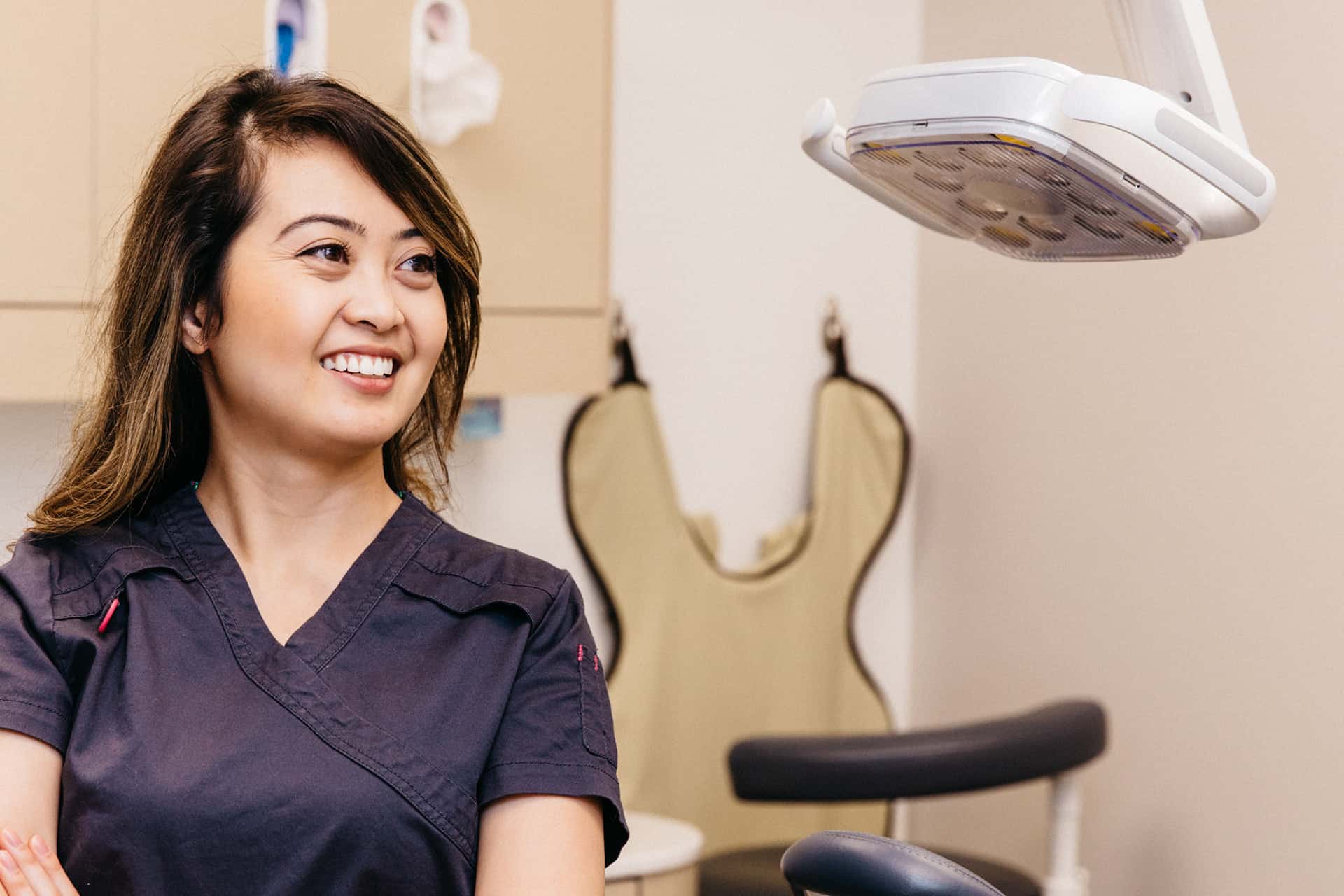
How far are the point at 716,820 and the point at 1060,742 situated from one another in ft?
2.60

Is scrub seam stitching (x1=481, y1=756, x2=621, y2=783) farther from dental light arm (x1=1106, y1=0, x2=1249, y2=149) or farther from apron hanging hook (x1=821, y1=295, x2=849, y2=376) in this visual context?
apron hanging hook (x1=821, y1=295, x2=849, y2=376)

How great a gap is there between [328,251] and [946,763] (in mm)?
1011

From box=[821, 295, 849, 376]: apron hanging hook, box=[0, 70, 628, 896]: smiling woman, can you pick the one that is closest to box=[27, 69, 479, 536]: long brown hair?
box=[0, 70, 628, 896]: smiling woman

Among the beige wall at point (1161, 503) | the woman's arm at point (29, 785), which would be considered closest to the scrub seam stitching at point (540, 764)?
the woman's arm at point (29, 785)

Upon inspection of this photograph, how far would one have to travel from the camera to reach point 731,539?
104 inches

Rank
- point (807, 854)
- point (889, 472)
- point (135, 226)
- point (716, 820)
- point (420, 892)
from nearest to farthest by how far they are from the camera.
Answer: point (807, 854), point (420, 892), point (135, 226), point (716, 820), point (889, 472)

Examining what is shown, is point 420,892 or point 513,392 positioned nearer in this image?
point 420,892

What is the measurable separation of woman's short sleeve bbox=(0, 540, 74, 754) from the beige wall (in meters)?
1.49

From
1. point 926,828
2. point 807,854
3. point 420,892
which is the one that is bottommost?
point 926,828

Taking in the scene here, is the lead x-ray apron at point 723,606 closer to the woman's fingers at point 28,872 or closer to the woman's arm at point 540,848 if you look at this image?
the woman's arm at point 540,848

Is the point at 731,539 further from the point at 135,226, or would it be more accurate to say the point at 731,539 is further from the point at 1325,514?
the point at 135,226

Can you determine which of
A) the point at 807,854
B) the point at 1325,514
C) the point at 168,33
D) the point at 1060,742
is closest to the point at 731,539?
the point at 1060,742

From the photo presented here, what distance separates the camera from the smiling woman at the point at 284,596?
1.21 meters

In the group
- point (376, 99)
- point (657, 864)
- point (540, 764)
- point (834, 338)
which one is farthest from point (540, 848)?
point (834, 338)
